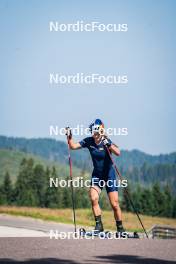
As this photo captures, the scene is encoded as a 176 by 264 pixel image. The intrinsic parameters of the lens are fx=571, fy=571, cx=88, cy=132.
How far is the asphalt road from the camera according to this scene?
7344mm

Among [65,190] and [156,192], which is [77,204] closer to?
[65,190]

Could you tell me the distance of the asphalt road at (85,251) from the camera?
7.34 metres

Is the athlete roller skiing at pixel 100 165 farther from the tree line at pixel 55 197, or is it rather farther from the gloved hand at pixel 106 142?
the tree line at pixel 55 197

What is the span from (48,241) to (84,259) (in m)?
2.35

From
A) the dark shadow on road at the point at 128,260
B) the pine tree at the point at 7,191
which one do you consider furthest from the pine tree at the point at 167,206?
the dark shadow on road at the point at 128,260

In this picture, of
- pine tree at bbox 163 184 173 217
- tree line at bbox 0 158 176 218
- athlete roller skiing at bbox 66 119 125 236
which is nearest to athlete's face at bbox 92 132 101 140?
athlete roller skiing at bbox 66 119 125 236

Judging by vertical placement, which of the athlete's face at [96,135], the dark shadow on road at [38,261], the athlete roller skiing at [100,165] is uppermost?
the athlete's face at [96,135]

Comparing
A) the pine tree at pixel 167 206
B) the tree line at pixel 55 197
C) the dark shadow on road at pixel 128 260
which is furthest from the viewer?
the pine tree at pixel 167 206

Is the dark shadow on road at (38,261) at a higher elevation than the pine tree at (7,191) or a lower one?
lower

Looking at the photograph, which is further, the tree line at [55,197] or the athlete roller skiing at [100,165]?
the tree line at [55,197]

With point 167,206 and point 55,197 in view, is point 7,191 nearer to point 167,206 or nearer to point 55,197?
point 55,197

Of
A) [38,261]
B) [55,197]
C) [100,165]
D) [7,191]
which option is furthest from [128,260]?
[7,191]

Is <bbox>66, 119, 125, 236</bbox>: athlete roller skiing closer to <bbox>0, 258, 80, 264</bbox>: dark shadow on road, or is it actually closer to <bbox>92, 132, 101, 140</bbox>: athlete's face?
<bbox>92, 132, 101, 140</bbox>: athlete's face

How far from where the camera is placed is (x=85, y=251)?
8258 millimetres
